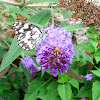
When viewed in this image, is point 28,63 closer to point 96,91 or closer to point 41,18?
point 41,18

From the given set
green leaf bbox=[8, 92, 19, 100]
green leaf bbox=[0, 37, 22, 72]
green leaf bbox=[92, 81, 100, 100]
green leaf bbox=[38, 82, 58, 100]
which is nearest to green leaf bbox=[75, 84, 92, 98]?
green leaf bbox=[92, 81, 100, 100]

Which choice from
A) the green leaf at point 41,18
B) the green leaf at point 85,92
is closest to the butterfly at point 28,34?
the green leaf at point 41,18

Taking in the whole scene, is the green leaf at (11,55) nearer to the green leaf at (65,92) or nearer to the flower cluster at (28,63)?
the flower cluster at (28,63)

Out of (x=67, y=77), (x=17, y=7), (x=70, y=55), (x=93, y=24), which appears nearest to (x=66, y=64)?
(x=70, y=55)

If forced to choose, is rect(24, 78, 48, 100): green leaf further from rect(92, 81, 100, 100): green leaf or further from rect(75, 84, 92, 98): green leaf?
rect(92, 81, 100, 100): green leaf

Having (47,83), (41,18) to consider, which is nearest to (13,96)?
(47,83)
